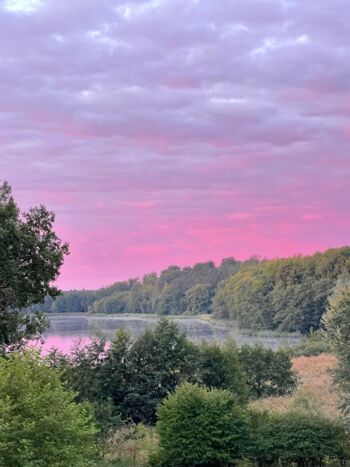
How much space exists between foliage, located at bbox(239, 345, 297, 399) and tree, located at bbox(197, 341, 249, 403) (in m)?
7.21

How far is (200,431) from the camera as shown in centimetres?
2370

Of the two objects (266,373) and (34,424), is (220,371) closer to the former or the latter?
(266,373)

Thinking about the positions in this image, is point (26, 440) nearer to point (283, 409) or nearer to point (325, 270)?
point (283, 409)

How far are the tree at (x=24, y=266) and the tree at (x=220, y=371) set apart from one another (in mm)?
12659

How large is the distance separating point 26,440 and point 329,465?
46.6ft

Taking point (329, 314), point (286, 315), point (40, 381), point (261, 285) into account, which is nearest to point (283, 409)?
point (329, 314)

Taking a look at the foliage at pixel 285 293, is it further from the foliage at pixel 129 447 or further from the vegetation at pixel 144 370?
the foliage at pixel 129 447

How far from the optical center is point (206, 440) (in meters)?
23.6

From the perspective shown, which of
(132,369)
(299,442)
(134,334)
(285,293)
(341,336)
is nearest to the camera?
(299,442)

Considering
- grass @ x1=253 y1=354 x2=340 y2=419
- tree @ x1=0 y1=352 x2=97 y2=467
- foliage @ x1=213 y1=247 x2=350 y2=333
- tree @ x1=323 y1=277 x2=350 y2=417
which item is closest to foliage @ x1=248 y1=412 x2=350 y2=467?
grass @ x1=253 y1=354 x2=340 y2=419

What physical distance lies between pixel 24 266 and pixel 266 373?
81.8ft

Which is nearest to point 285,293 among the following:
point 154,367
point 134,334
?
point 134,334

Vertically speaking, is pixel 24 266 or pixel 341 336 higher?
pixel 24 266

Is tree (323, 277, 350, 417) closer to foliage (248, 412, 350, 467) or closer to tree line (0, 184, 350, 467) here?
tree line (0, 184, 350, 467)
